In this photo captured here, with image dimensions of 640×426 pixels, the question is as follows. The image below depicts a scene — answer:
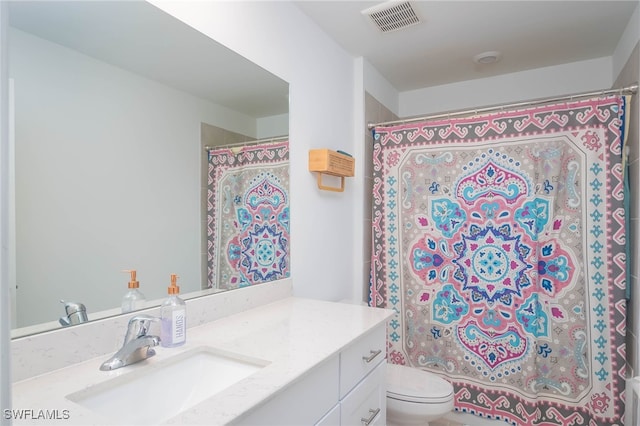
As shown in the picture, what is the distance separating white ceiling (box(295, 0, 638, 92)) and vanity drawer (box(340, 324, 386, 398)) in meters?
1.63

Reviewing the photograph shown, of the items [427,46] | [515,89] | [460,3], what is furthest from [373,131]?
[515,89]

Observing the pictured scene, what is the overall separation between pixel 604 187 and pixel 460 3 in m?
1.19

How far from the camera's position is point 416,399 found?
64.6 inches

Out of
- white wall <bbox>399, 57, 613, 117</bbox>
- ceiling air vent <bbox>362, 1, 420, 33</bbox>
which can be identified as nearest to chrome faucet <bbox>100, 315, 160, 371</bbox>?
ceiling air vent <bbox>362, 1, 420, 33</bbox>

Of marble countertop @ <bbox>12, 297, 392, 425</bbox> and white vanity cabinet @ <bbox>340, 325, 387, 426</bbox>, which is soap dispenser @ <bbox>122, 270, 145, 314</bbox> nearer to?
marble countertop @ <bbox>12, 297, 392, 425</bbox>

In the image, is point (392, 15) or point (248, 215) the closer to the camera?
point (248, 215)

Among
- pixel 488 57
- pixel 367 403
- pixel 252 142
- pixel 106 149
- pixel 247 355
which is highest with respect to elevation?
pixel 488 57

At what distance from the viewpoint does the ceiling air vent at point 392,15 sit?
6.05 feet

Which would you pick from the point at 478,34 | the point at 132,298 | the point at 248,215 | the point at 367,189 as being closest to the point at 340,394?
the point at 132,298

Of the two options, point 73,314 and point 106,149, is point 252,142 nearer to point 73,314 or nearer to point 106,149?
point 106,149

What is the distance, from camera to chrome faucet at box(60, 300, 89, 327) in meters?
0.94

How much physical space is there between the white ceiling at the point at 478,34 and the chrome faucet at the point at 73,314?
66.1 inches

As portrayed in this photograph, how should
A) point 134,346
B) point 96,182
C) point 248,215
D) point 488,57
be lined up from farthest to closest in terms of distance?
point 488,57, point 248,215, point 96,182, point 134,346

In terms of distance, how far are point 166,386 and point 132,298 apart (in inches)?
11.7
